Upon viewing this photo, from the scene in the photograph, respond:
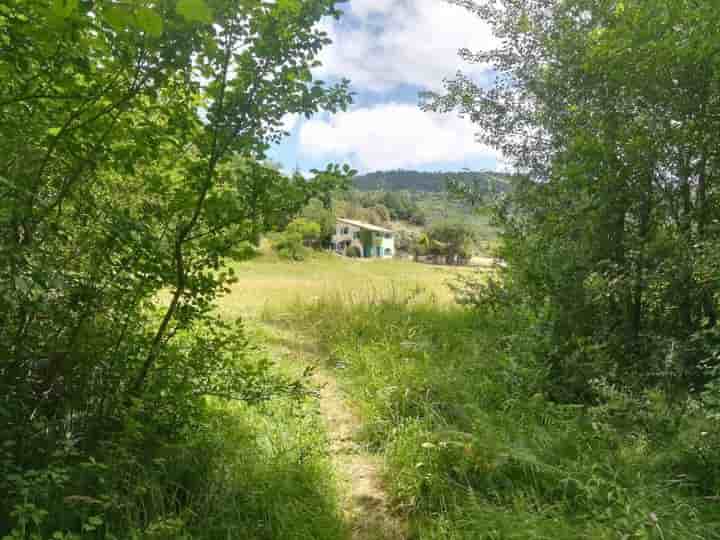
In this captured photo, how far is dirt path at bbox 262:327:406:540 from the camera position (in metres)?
2.43

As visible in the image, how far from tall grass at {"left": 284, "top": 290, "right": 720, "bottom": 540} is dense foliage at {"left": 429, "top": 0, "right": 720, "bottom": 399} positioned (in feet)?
1.47

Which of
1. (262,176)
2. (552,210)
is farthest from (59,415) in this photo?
(552,210)

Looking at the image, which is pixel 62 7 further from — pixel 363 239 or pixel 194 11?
pixel 363 239

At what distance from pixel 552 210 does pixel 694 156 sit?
1277 millimetres

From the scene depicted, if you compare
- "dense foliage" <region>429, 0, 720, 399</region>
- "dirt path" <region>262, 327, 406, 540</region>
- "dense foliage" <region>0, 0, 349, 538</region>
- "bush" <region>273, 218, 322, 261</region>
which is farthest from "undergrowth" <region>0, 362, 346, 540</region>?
"dense foliage" <region>429, 0, 720, 399</region>

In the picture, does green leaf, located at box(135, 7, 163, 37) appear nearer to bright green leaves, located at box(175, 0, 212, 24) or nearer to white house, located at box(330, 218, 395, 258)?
bright green leaves, located at box(175, 0, 212, 24)

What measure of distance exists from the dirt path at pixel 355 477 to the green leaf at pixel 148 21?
2.19 meters

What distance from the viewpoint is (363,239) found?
61406 millimetres

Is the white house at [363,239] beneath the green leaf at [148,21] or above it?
above

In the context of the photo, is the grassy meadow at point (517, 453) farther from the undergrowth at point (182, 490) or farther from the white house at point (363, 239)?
the white house at point (363, 239)

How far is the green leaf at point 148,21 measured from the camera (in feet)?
3.71

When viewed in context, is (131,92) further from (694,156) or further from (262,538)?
(694,156)

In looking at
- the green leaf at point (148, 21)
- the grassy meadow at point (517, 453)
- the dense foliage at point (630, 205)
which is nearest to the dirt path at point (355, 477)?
the grassy meadow at point (517, 453)

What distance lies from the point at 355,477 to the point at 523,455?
1183 mm
